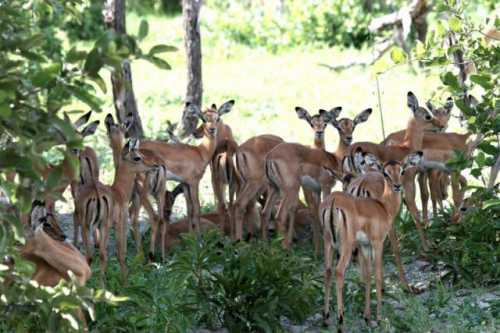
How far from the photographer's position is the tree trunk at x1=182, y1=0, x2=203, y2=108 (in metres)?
12.8

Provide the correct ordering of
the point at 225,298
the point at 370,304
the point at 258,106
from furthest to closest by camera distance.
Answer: the point at 258,106 < the point at 370,304 < the point at 225,298

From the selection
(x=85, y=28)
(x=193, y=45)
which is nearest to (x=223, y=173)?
(x=193, y=45)

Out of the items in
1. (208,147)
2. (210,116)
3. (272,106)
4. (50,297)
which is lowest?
(50,297)

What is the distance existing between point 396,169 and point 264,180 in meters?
2.01

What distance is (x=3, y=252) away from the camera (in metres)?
4.44

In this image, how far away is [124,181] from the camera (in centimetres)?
812

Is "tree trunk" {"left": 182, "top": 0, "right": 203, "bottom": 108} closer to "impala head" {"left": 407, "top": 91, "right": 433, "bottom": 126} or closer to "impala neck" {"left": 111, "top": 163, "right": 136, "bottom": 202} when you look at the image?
"impala head" {"left": 407, "top": 91, "right": 433, "bottom": 126}

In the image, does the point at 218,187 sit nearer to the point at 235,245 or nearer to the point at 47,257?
the point at 235,245

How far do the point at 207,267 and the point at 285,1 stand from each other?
16.8 meters

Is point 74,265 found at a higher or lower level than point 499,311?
higher

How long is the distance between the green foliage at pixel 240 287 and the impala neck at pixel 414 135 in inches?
112

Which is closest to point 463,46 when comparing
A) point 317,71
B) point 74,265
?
point 74,265

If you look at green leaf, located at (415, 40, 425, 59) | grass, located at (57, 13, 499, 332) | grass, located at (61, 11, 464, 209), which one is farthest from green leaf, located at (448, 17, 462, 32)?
grass, located at (61, 11, 464, 209)

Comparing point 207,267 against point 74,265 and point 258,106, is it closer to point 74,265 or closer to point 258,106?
point 74,265
